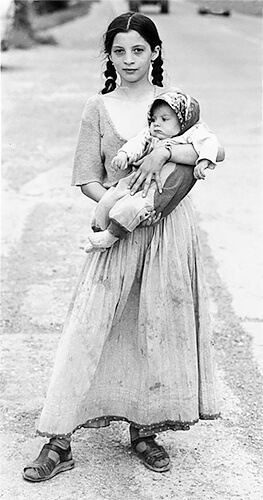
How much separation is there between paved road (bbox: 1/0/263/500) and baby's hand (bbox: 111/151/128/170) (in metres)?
1.11

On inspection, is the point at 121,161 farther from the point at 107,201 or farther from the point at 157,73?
the point at 157,73

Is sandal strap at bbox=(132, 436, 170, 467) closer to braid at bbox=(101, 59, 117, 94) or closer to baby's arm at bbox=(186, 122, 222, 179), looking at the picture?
baby's arm at bbox=(186, 122, 222, 179)

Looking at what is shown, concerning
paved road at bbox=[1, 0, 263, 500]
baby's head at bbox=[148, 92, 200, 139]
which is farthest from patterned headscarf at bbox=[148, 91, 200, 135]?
paved road at bbox=[1, 0, 263, 500]

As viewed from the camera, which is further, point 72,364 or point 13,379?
point 13,379

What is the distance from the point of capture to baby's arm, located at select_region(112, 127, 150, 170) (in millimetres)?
3027

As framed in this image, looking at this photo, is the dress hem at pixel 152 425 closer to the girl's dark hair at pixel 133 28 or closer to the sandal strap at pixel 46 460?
the sandal strap at pixel 46 460

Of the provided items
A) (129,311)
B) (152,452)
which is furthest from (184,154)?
(152,452)

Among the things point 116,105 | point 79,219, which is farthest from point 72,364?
point 79,219

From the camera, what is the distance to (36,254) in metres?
6.07

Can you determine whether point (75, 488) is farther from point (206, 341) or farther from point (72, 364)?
point (206, 341)

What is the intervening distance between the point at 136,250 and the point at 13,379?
1258 mm

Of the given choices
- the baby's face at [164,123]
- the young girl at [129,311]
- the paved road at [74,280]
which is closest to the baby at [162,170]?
the baby's face at [164,123]

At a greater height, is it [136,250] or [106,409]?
[136,250]

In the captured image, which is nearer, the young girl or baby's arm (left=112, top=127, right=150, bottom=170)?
baby's arm (left=112, top=127, right=150, bottom=170)
